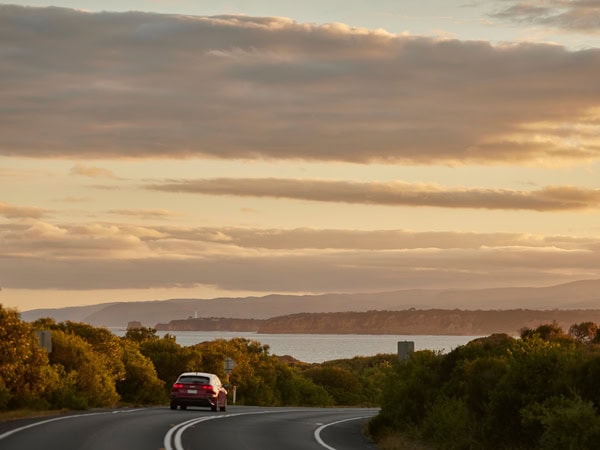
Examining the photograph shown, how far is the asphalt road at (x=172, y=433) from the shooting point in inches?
1033

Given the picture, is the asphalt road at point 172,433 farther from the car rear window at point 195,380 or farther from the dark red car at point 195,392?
the car rear window at point 195,380

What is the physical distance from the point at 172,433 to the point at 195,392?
1578 centimetres

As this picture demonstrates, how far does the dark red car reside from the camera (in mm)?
46031

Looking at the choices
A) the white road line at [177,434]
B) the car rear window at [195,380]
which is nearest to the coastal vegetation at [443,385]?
the car rear window at [195,380]

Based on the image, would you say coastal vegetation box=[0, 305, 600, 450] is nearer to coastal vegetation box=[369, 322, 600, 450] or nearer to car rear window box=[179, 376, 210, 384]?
coastal vegetation box=[369, 322, 600, 450]

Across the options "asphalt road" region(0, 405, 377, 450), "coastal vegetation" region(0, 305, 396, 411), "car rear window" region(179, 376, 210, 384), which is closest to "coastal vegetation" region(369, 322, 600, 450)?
"asphalt road" region(0, 405, 377, 450)

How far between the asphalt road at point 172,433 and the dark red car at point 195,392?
3.95 meters

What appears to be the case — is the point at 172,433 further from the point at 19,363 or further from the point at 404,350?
the point at 19,363

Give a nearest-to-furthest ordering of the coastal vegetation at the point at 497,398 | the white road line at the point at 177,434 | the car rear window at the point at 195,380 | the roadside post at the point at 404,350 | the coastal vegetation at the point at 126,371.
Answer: the coastal vegetation at the point at 497,398
the white road line at the point at 177,434
the roadside post at the point at 404,350
the coastal vegetation at the point at 126,371
the car rear window at the point at 195,380

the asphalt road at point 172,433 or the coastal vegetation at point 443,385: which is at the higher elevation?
the coastal vegetation at point 443,385

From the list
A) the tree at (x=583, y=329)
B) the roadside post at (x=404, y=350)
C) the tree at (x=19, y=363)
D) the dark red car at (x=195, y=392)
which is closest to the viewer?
the roadside post at (x=404, y=350)

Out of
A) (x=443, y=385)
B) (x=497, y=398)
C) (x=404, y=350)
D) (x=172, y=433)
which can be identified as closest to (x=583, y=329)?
(x=404, y=350)

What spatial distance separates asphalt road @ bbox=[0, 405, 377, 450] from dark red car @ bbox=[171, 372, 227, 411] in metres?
3.95

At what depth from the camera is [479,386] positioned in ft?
95.0
